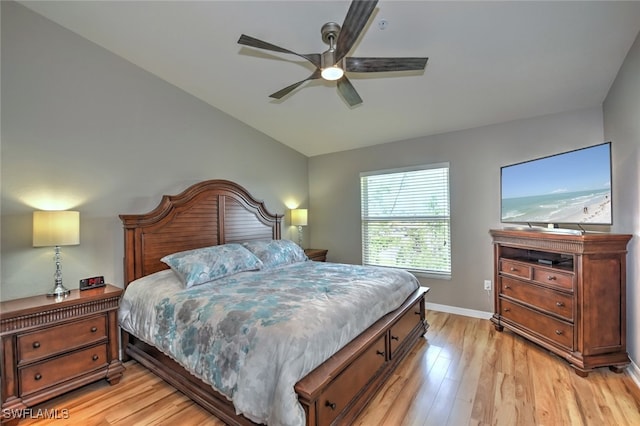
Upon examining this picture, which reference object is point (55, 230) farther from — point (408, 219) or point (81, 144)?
point (408, 219)

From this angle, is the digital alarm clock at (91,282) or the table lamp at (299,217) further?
the table lamp at (299,217)

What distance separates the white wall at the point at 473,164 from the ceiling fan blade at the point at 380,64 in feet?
6.83

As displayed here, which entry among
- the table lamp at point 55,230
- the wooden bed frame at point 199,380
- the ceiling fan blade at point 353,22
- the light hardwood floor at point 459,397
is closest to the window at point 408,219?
the wooden bed frame at point 199,380

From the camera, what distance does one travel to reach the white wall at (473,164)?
311 cm

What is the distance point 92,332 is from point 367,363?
2133 mm

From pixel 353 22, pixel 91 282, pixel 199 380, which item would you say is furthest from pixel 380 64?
pixel 91 282

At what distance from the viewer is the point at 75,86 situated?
254 centimetres

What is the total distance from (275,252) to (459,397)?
88.2 inches

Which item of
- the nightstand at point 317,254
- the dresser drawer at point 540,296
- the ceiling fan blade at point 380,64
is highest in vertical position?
the ceiling fan blade at point 380,64

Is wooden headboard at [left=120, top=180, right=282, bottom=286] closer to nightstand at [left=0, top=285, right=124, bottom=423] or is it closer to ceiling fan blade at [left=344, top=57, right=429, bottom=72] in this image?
nightstand at [left=0, top=285, right=124, bottom=423]

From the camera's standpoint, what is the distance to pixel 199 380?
198cm

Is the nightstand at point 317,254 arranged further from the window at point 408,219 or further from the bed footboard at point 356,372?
the bed footboard at point 356,372

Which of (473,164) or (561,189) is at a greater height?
(473,164)

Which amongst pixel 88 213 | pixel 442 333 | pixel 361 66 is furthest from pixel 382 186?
pixel 88 213
